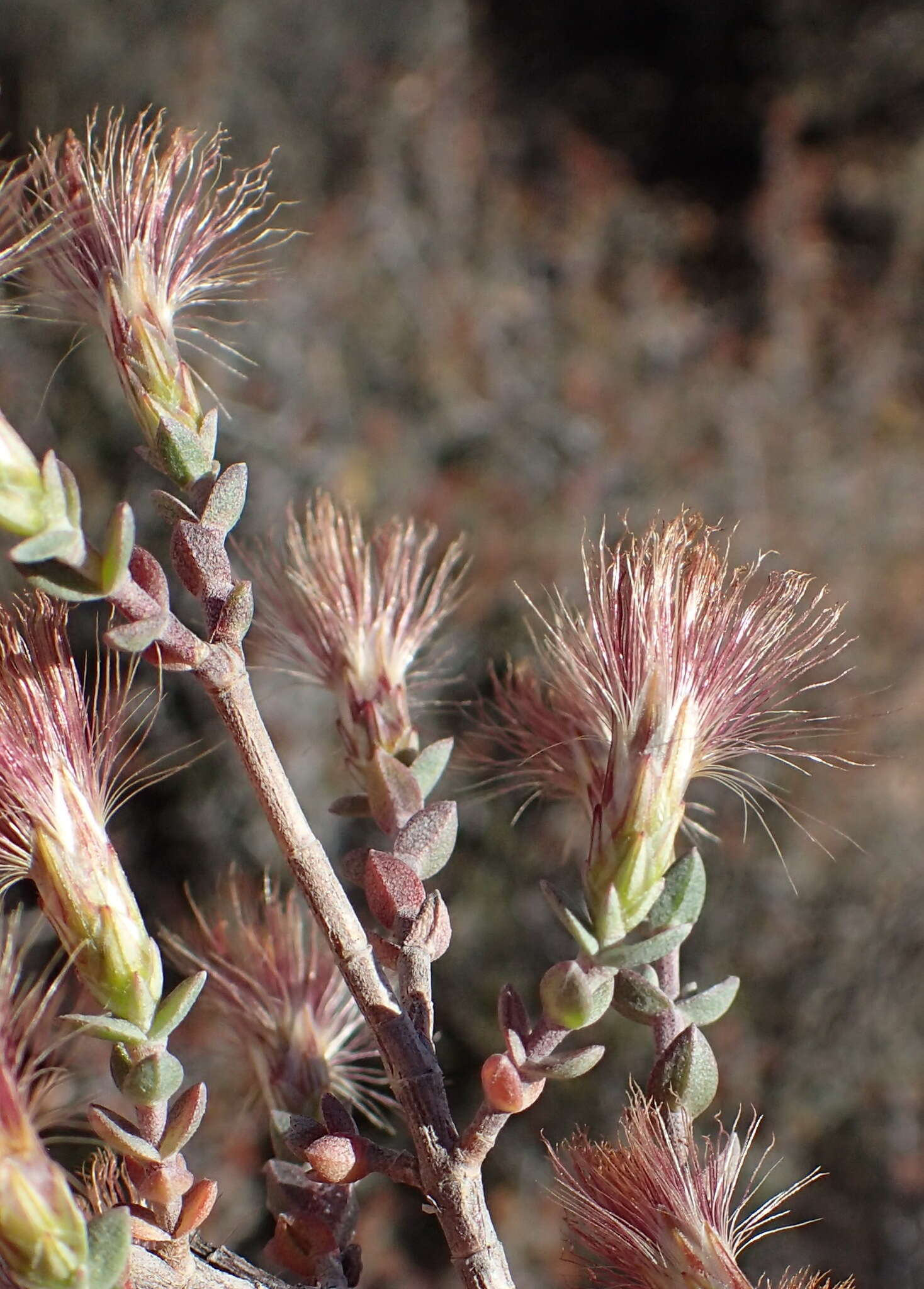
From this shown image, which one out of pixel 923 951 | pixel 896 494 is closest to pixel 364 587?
pixel 923 951

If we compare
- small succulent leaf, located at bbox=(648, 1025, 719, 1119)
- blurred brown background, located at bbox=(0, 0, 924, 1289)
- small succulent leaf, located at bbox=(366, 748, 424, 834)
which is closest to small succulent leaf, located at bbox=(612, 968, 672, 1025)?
small succulent leaf, located at bbox=(648, 1025, 719, 1119)

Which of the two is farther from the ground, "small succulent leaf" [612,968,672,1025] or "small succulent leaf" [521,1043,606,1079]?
"small succulent leaf" [612,968,672,1025]

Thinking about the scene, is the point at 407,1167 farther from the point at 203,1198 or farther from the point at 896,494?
the point at 896,494

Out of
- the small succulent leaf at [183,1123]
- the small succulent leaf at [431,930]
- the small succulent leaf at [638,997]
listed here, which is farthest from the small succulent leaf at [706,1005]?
the small succulent leaf at [183,1123]

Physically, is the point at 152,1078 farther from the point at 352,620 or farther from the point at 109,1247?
the point at 352,620

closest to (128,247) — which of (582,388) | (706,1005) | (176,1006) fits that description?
(176,1006)

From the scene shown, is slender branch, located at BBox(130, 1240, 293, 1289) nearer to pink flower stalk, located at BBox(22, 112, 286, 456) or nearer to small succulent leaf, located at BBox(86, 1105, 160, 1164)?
small succulent leaf, located at BBox(86, 1105, 160, 1164)

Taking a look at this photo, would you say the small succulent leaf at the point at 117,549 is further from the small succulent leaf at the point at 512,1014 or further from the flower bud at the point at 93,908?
the small succulent leaf at the point at 512,1014
